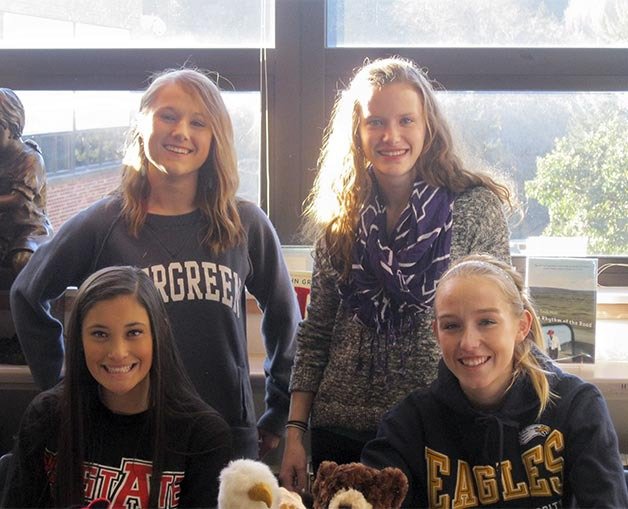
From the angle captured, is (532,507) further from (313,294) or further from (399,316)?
(313,294)

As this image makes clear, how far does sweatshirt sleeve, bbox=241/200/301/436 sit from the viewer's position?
1.99 metres

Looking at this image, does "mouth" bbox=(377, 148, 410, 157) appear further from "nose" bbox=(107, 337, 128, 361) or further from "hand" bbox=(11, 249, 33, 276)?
"hand" bbox=(11, 249, 33, 276)

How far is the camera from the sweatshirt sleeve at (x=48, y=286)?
1.91 m

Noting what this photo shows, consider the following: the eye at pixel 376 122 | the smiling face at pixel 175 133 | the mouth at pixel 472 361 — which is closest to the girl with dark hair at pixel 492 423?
the mouth at pixel 472 361

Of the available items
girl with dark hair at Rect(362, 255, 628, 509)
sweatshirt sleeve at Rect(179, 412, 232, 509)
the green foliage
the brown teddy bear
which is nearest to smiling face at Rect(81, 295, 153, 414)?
sweatshirt sleeve at Rect(179, 412, 232, 509)

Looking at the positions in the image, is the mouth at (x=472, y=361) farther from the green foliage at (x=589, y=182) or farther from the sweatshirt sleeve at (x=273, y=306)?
the green foliage at (x=589, y=182)

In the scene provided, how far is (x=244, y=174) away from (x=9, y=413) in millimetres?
1049

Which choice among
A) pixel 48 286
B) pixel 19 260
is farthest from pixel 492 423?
pixel 19 260

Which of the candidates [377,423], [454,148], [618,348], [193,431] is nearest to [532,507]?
[377,423]

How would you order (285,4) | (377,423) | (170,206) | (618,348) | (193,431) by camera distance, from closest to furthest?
(193,431) < (377,423) < (170,206) < (618,348) < (285,4)

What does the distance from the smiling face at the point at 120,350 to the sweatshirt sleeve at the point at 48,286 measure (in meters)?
0.33

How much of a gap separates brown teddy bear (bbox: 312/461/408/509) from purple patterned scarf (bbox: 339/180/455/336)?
63 cm

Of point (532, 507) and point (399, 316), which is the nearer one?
point (532, 507)

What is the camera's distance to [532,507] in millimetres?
1479
